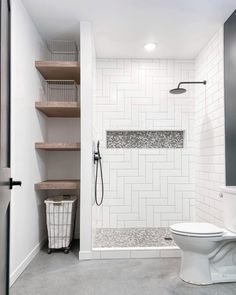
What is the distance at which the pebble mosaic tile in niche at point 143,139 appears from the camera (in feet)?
13.4

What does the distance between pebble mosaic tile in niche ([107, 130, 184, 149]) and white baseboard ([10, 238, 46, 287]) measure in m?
1.66

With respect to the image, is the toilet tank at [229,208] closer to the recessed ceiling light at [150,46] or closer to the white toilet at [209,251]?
the white toilet at [209,251]

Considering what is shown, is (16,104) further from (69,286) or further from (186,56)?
(186,56)

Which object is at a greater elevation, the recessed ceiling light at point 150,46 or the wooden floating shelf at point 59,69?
the recessed ceiling light at point 150,46

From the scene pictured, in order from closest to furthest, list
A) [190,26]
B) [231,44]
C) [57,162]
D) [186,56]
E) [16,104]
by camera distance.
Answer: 1. [16,104]
2. [231,44]
3. [190,26]
4. [57,162]
5. [186,56]

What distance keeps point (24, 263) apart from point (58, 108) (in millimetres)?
1643

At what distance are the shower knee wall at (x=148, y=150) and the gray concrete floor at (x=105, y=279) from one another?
1.14m

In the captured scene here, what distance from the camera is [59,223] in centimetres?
307

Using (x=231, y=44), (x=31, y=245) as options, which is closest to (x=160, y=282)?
(x=31, y=245)

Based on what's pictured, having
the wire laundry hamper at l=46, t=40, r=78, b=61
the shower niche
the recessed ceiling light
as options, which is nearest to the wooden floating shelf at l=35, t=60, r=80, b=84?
the shower niche

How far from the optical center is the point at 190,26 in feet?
10.2

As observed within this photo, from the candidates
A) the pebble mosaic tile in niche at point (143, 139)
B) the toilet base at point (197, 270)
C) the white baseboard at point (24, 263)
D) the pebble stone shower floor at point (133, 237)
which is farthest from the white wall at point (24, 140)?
the toilet base at point (197, 270)

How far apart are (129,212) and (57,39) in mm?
2490

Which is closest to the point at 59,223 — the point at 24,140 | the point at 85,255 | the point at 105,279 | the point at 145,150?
the point at 85,255
